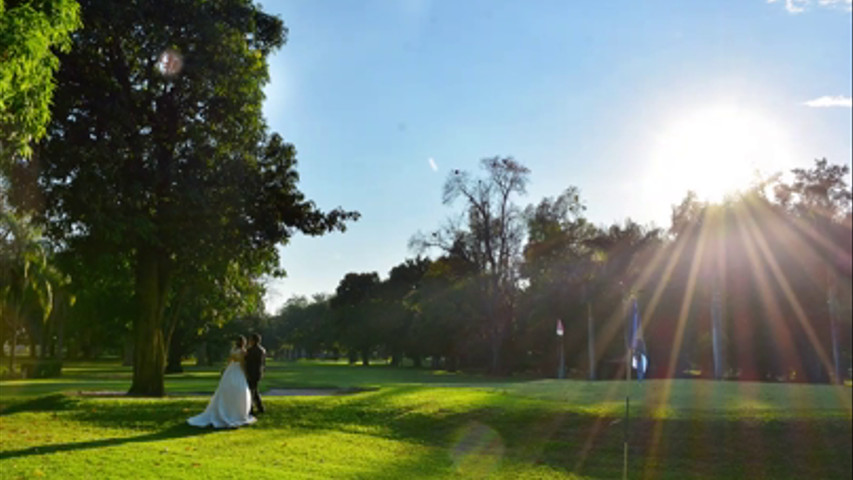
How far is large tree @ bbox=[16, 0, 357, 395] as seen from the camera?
67.7 feet

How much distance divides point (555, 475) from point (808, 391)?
604 inches

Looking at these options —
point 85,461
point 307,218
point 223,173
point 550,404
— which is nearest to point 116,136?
point 223,173

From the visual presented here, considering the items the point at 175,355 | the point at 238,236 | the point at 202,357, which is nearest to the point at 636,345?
the point at 238,236

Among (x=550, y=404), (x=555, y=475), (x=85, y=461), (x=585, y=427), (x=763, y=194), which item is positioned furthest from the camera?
(x=763, y=194)

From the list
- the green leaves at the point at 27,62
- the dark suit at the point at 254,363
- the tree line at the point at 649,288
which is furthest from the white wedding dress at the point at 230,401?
the tree line at the point at 649,288

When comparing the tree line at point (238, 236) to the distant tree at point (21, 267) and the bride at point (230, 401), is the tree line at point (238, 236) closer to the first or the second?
the distant tree at point (21, 267)

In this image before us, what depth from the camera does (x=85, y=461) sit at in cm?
1142

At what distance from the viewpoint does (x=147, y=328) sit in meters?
24.7

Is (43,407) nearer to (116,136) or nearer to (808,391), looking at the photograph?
(116,136)

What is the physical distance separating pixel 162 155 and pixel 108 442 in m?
11.6

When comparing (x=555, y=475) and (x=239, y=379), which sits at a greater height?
(x=239, y=379)

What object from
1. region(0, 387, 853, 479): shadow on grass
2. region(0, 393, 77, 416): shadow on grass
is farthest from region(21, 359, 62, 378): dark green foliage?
region(0, 387, 853, 479): shadow on grass

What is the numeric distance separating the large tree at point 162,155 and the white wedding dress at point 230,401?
643 cm

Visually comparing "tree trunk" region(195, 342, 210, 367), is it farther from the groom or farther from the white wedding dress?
the white wedding dress
